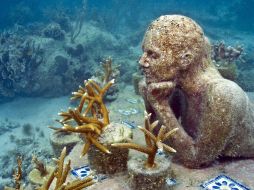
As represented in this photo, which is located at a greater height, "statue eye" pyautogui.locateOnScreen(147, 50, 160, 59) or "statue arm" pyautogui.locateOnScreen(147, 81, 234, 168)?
"statue eye" pyautogui.locateOnScreen(147, 50, 160, 59)

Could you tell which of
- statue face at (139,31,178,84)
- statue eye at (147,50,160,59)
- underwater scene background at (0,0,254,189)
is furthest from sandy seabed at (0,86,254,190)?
statue eye at (147,50,160,59)

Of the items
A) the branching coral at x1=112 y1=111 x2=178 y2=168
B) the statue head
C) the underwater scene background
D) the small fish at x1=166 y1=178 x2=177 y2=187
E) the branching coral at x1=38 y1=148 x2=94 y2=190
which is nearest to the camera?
the branching coral at x1=38 y1=148 x2=94 y2=190

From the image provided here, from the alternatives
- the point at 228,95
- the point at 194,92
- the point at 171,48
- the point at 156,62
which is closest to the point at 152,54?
the point at 156,62

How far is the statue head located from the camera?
4445 millimetres

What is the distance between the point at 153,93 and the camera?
4.52 m

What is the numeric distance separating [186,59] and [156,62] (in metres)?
0.43

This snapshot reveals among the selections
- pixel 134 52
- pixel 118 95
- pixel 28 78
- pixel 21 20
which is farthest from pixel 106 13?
pixel 118 95

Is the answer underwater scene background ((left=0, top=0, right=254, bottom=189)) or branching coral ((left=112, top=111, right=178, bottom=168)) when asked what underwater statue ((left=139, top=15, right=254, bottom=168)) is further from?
underwater scene background ((left=0, top=0, right=254, bottom=189))

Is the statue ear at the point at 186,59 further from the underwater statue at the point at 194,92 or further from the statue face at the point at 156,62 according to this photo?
the statue face at the point at 156,62

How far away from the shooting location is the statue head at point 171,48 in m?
4.45

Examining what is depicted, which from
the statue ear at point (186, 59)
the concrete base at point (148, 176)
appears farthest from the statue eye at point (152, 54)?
the concrete base at point (148, 176)

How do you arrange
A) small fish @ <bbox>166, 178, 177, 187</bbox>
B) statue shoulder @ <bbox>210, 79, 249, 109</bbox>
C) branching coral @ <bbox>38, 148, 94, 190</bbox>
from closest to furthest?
branching coral @ <bbox>38, 148, 94, 190</bbox>
statue shoulder @ <bbox>210, 79, 249, 109</bbox>
small fish @ <bbox>166, 178, 177, 187</bbox>

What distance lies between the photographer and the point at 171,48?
445 cm

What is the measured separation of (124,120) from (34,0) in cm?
2879
